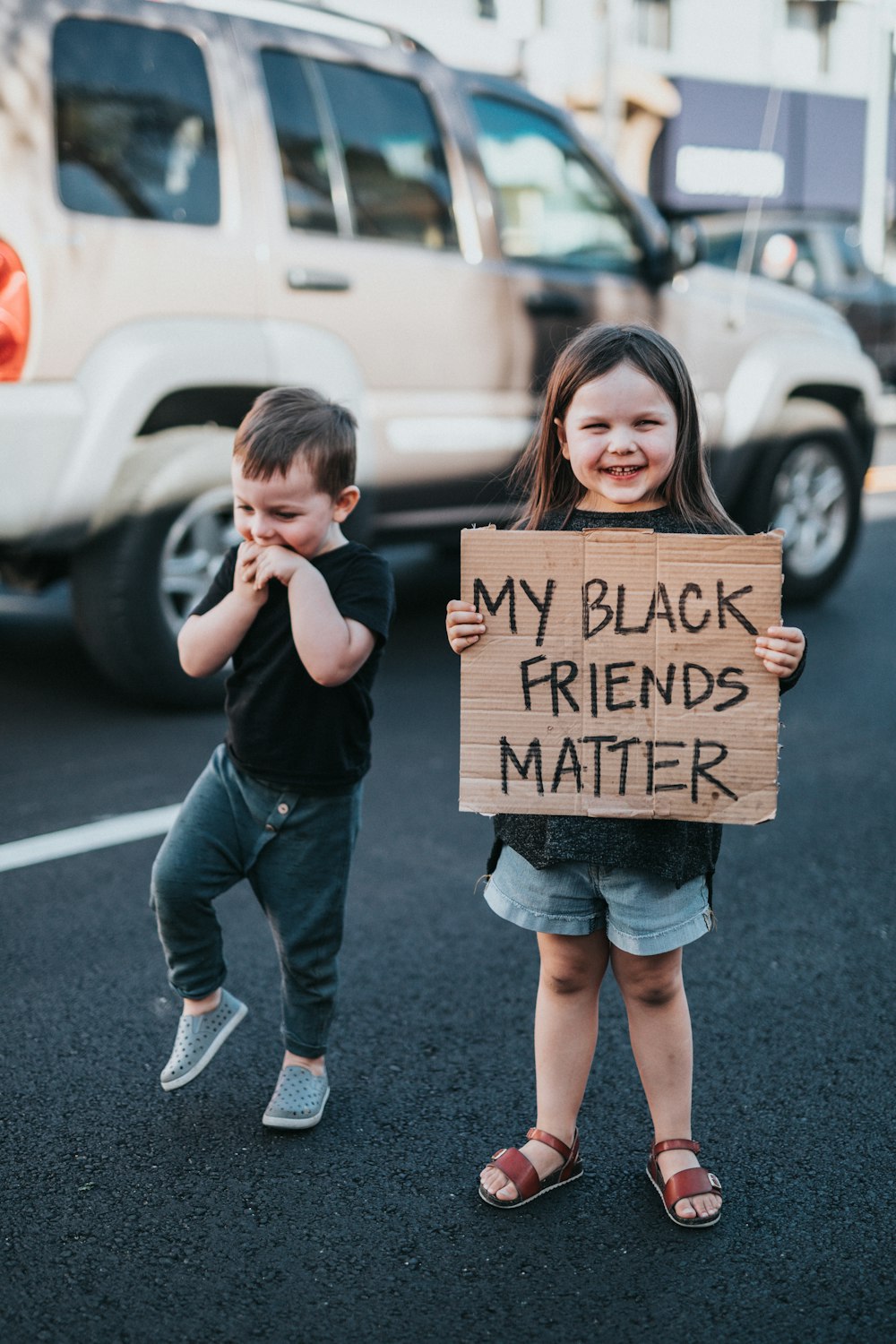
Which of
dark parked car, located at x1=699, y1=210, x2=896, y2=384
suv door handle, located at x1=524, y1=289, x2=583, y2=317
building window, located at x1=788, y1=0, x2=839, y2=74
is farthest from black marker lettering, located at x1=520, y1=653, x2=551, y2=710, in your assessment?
building window, located at x1=788, y1=0, x2=839, y2=74

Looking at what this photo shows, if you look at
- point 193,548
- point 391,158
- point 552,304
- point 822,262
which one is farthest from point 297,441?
point 822,262

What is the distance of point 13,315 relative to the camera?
4.53 m

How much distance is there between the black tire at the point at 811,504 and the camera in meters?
6.96

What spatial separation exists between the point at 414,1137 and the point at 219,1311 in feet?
1.89

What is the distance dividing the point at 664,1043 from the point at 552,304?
4.15 meters

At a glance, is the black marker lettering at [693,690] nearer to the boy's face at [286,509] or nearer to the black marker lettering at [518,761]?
the black marker lettering at [518,761]

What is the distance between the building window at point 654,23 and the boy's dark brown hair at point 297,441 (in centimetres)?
2327

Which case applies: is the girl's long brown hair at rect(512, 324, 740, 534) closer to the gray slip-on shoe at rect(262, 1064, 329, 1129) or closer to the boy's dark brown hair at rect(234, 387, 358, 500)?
the boy's dark brown hair at rect(234, 387, 358, 500)

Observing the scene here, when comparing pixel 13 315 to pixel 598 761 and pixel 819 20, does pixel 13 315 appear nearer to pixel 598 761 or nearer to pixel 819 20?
pixel 598 761

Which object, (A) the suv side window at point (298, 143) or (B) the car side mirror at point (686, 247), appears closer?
(A) the suv side window at point (298, 143)

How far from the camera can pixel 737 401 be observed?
264 inches

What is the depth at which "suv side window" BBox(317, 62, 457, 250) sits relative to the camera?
5.49 m

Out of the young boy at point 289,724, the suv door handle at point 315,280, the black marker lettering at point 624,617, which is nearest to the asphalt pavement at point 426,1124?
the young boy at point 289,724

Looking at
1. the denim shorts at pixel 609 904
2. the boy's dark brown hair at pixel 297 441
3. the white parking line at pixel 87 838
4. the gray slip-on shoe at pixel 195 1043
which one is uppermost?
the boy's dark brown hair at pixel 297 441
